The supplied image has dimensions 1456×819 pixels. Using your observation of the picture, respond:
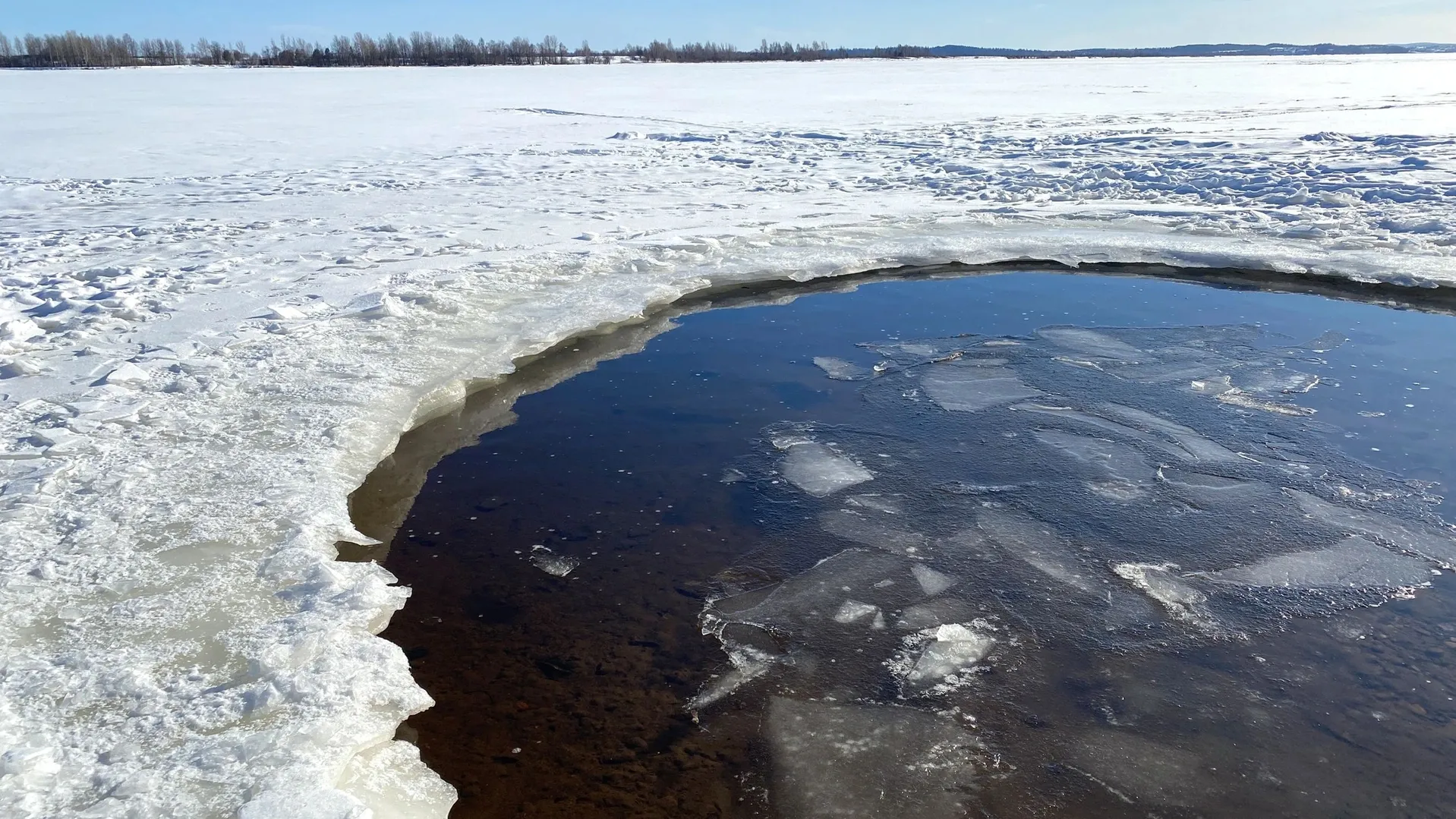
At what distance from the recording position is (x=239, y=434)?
419 centimetres

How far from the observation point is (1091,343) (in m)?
5.83

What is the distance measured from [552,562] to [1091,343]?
383 centimetres

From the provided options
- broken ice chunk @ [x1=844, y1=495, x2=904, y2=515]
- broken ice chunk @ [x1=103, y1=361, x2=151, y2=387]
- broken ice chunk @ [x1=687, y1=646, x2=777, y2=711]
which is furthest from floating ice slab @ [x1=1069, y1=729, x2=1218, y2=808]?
broken ice chunk @ [x1=103, y1=361, x2=151, y2=387]

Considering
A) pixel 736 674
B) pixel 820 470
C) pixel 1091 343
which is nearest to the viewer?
pixel 736 674

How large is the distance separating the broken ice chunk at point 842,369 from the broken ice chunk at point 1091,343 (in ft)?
4.37

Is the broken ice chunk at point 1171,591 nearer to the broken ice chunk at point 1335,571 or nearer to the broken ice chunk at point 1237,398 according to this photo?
the broken ice chunk at point 1335,571

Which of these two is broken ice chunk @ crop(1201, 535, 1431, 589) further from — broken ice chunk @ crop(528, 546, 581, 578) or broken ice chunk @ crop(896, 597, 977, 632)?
broken ice chunk @ crop(528, 546, 581, 578)

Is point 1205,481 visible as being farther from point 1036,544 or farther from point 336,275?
point 336,275

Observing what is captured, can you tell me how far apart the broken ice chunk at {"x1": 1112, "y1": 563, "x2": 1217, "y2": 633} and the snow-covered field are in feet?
7.96

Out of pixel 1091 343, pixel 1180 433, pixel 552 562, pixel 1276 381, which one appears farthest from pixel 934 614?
pixel 1091 343

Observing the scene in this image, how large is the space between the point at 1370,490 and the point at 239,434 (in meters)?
4.89

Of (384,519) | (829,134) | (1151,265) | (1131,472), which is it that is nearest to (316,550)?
(384,519)

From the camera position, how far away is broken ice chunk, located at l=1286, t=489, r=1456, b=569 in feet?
11.5

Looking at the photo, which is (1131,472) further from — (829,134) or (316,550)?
(829,134)
